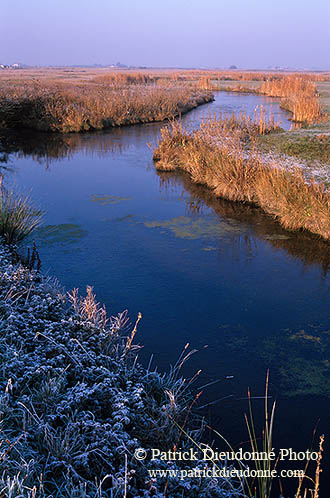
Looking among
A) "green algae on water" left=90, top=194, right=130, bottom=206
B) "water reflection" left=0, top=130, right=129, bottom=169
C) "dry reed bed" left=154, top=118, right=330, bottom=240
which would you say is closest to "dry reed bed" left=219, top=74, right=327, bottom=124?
"dry reed bed" left=154, top=118, right=330, bottom=240

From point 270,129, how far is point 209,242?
27.8 feet

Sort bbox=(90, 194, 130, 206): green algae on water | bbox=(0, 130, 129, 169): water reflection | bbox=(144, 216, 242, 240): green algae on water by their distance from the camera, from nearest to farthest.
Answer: bbox=(144, 216, 242, 240): green algae on water, bbox=(90, 194, 130, 206): green algae on water, bbox=(0, 130, 129, 169): water reflection

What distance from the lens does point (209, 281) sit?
5.71m

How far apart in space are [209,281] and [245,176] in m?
3.79

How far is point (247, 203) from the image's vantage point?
8.87 metres

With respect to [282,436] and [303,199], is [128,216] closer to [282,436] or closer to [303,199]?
[303,199]

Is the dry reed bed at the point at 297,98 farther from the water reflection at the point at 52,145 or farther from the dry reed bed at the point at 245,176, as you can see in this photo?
the water reflection at the point at 52,145

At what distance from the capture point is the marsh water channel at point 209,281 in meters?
3.69

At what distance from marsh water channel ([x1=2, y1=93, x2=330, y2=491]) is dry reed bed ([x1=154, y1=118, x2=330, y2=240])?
0.27 meters

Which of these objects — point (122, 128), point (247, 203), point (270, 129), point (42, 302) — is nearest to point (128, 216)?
point (247, 203)

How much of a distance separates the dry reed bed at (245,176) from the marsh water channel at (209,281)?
0.89 ft

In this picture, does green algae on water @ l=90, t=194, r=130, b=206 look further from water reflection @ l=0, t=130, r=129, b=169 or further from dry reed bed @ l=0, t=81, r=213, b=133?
dry reed bed @ l=0, t=81, r=213, b=133

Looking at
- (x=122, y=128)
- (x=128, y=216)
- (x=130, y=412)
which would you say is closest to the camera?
(x=130, y=412)

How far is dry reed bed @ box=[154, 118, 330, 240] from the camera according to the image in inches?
284
